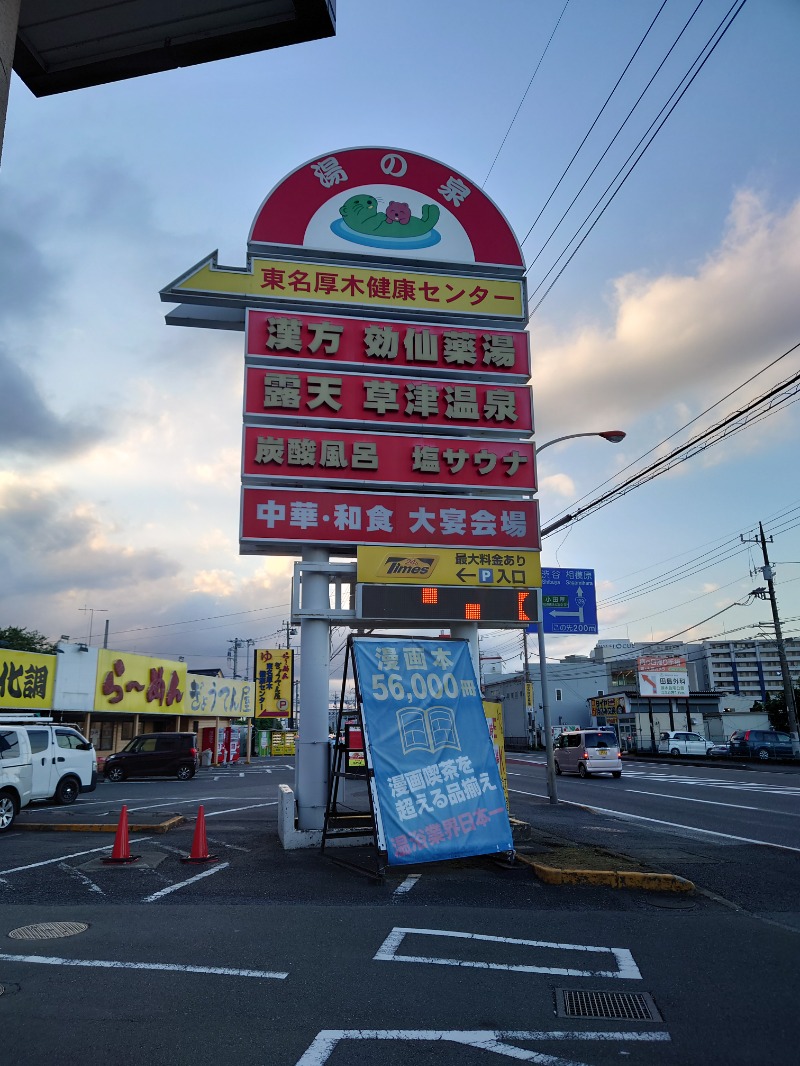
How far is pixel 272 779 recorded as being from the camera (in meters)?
29.5

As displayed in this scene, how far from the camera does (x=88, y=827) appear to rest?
14.2 m

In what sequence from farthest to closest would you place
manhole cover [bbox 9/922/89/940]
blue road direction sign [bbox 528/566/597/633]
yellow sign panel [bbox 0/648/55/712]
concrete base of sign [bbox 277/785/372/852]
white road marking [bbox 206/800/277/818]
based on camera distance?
yellow sign panel [bbox 0/648/55/712], blue road direction sign [bbox 528/566/597/633], white road marking [bbox 206/800/277/818], concrete base of sign [bbox 277/785/372/852], manhole cover [bbox 9/922/89/940]

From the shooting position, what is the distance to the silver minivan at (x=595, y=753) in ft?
97.9

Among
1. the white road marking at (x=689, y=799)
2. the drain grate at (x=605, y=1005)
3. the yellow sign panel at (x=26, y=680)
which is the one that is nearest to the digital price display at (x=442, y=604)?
the drain grate at (x=605, y=1005)

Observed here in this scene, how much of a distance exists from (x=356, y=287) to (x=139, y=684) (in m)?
26.6

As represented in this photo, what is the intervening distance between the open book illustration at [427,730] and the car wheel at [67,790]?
13.2 meters

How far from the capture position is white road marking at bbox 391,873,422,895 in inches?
332

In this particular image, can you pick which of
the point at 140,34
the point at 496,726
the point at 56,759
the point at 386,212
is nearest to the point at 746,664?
the point at 56,759

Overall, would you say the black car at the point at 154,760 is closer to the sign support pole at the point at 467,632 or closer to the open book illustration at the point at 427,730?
the sign support pole at the point at 467,632

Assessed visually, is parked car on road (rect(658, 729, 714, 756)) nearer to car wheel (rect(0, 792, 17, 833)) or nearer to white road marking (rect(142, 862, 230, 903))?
car wheel (rect(0, 792, 17, 833))

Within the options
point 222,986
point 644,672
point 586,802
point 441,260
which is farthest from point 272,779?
point 644,672

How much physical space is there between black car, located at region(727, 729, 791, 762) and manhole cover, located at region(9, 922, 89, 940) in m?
41.5

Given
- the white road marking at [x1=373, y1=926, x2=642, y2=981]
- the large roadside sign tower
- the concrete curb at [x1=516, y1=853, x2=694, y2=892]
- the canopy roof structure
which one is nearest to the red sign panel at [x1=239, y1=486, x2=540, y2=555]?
the large roadside sign tower

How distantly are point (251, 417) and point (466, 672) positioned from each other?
538 cm
